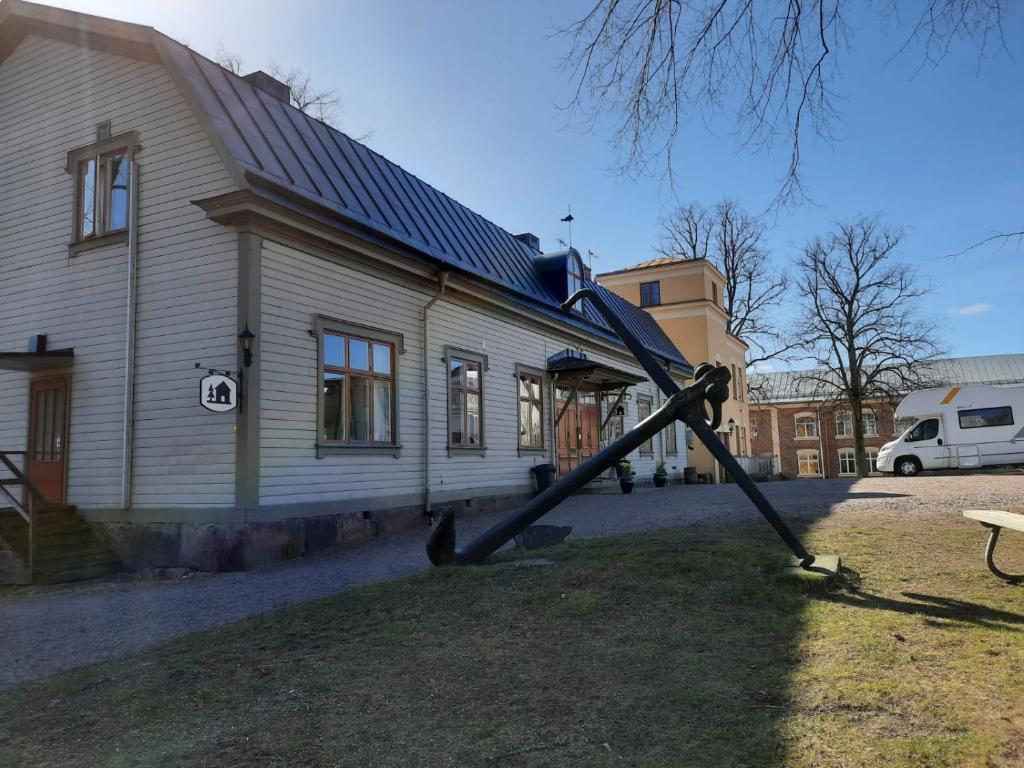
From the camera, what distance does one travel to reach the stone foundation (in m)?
9.30

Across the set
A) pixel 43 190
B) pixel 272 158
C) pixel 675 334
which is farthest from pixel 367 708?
pixel 675 334

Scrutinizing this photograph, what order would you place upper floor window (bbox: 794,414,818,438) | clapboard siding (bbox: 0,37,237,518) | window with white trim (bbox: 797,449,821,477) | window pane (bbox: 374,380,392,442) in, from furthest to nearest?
1. upper floor window (bbox: 794,414,818,438)
2. window with white trim (bbox: 797,449,821,477)
3. window pane (bbox: 374,380,392,442)
4. clapboard siding (bbox: 0,37,237,518)

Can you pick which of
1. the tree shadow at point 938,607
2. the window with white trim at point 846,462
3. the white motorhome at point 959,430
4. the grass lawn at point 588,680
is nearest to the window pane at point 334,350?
the grass lawn at point 588,680

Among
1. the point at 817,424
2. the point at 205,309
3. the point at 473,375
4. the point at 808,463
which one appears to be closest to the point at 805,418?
the point at 817,424

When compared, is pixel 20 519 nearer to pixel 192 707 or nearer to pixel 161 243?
pixel 161 243

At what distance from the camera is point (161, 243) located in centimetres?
1059

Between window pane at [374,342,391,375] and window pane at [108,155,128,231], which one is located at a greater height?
window pane at [108,155,128,231]

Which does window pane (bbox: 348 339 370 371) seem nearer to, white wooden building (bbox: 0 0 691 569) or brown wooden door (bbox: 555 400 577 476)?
white wooden building (bbox: 0 0 691 569)

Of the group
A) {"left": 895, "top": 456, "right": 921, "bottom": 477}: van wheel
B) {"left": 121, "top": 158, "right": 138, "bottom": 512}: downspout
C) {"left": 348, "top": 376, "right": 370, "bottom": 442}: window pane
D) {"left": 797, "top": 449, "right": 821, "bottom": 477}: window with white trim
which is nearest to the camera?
{"left": 121, "top": 158, "right": 138, "bottom": 512}: downspout

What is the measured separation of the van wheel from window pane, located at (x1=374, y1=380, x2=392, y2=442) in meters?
20.8

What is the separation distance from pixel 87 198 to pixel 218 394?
4788mm

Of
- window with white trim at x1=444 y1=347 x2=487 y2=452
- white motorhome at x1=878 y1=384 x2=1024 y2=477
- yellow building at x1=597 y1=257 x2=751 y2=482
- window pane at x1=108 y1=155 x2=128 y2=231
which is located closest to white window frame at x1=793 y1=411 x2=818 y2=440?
yellow building at x1=597 y1=257 x2=751 y2=482

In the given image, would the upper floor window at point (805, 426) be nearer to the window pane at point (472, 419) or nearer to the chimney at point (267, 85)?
the window pane at point (472, 419)

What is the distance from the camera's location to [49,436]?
37.6 ft
